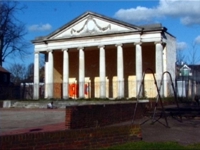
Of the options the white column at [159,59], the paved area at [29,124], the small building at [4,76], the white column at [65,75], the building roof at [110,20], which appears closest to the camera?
the paved area at [29,124]

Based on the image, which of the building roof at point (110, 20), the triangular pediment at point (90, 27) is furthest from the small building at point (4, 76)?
the triangular pediment at point (90, 27)

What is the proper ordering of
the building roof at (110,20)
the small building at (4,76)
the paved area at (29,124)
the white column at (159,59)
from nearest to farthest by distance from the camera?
the paved area at (29,124) → the building roof at (110,20) → the white column at (159,59) → the small building at (4,76)

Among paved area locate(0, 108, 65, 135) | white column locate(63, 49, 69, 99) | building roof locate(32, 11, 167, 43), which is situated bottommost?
paved area locate(0, 108, 65, 135)

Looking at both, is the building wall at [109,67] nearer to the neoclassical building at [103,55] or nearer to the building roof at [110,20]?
the neoclassical building at [103,55]

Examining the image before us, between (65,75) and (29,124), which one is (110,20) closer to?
(65,75)

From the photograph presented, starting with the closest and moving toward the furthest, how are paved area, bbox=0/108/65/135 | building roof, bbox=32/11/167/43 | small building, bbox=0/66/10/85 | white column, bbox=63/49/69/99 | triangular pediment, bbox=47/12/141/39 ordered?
paved area, bbox=0/108/65/135 < building roof, bbox=32/11/167/43 < triangular pediment, bbox=47/12/141/39 < white column, bbox=63/49/69/99 < small building, bbox=0/66/10/85

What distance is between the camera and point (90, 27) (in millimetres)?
48312

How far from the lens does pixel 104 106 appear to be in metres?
15.3

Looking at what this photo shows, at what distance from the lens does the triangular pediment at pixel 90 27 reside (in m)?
46.0

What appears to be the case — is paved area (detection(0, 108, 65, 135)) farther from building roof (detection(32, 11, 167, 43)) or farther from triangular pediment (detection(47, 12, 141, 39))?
triangular pediment (detection(47, 12, 141, 39))

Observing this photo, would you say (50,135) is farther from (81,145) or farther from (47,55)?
(47,55)

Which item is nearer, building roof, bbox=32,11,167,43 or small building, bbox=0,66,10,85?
building roof, bbox=32,11,167,43

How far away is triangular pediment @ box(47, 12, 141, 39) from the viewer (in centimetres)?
4597

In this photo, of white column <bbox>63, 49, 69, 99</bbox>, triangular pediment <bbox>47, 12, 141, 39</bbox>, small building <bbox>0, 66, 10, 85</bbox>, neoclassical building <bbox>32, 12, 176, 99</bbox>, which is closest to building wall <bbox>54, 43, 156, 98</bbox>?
neoclassical building <bbox>32, 12, 176, 99</bbox>
